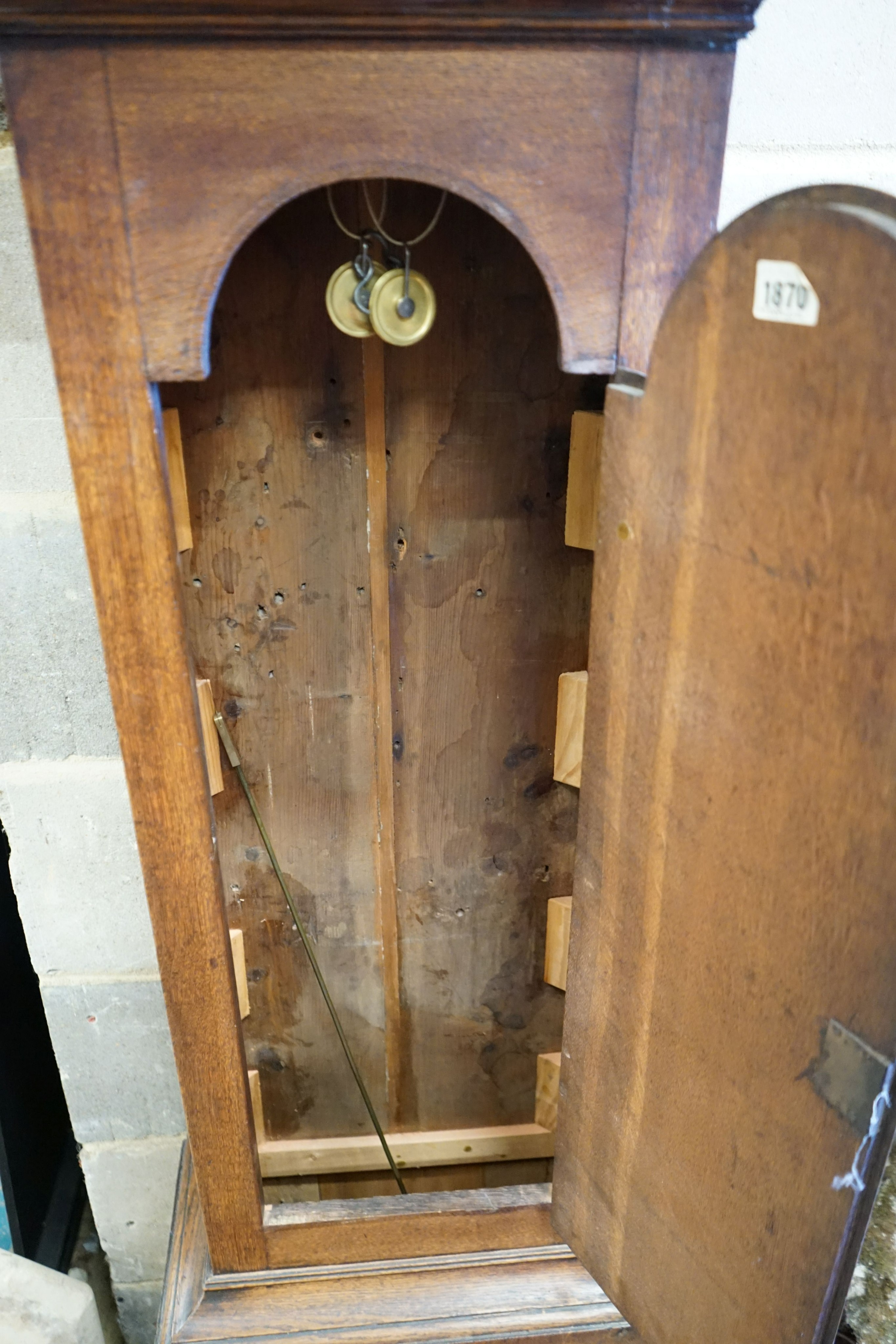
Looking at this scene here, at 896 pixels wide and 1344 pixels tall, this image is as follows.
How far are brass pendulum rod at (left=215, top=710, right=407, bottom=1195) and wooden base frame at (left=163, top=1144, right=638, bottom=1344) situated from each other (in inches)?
7.2

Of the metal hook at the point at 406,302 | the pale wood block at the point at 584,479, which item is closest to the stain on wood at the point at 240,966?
the pale wood block at the point at 584,479

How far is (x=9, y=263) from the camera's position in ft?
2.72

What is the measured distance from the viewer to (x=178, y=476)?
2.73 feet

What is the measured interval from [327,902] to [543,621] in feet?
1.38

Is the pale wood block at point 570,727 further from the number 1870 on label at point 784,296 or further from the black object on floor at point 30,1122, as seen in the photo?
the black object on floor at point 30,1122

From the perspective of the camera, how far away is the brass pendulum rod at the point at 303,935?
3.28 ft

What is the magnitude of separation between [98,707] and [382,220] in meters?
0.57

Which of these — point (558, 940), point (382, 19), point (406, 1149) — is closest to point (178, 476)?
point (382, 19)

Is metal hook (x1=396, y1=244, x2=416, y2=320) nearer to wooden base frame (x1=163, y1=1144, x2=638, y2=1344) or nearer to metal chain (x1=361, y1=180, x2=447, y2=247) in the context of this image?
metal chain (x1=361, y1=180, x2=447, y2=247)

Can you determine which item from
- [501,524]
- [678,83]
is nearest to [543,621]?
[501,524]

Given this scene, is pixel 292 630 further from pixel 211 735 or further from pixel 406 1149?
pixel 406 1149

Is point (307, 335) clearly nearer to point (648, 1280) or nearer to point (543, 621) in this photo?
point (543, 621)

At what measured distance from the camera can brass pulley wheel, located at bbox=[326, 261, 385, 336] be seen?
29.1 inches

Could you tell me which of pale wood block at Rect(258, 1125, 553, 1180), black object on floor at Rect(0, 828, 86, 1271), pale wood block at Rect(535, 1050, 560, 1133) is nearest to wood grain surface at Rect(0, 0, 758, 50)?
black object on floor at Rect(0, 828, 86, 1271)
